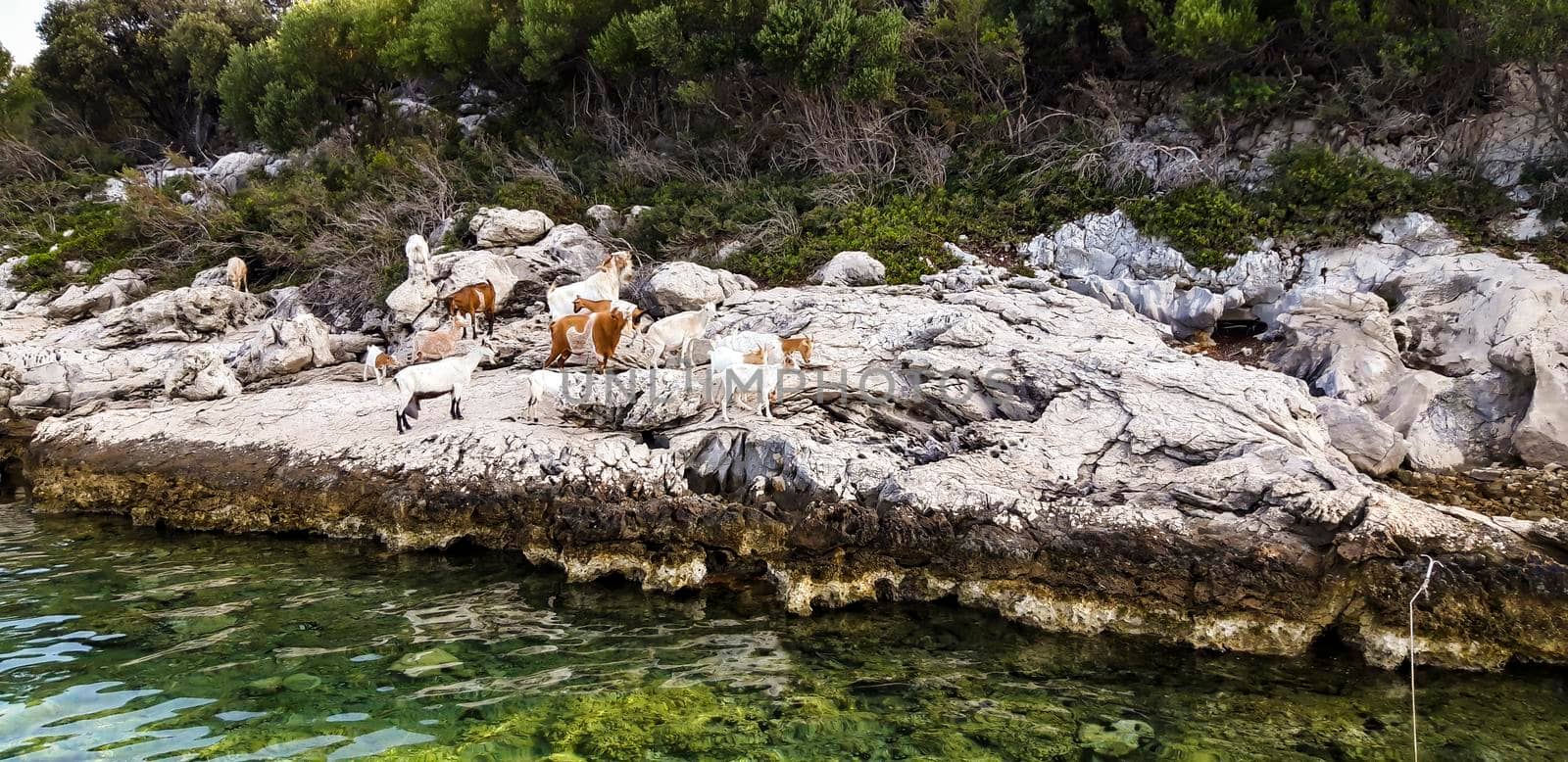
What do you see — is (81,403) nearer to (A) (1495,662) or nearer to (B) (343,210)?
(B) (343,210)

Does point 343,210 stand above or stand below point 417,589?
above

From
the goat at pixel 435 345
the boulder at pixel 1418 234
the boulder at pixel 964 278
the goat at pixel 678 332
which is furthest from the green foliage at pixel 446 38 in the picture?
the boulder at pixel 1418 234

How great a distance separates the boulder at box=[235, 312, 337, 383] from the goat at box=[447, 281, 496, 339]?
205cm

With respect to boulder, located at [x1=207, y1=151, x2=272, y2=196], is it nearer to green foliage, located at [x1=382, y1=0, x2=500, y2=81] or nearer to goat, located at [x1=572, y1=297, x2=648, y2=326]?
green foliage, located at [x1=382, y1=0, x2=500, y2=81]

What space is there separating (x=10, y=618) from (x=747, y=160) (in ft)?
45.9

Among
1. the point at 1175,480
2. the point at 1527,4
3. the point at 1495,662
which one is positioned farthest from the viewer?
the point at 1527,4

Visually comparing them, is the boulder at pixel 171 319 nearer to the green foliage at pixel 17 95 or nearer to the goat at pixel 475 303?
the goat at pixel 475 303

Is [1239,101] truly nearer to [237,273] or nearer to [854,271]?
[854,271]

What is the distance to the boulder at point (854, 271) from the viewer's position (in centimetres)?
1239

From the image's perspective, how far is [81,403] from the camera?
11.2m

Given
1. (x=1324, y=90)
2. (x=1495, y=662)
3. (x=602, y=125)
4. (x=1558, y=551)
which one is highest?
(x=602, y=125)

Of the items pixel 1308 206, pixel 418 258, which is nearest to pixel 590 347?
pixel 418 258

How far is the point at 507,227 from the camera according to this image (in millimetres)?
13852

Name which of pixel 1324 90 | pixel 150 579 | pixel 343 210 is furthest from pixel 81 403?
pixel 1324 90
